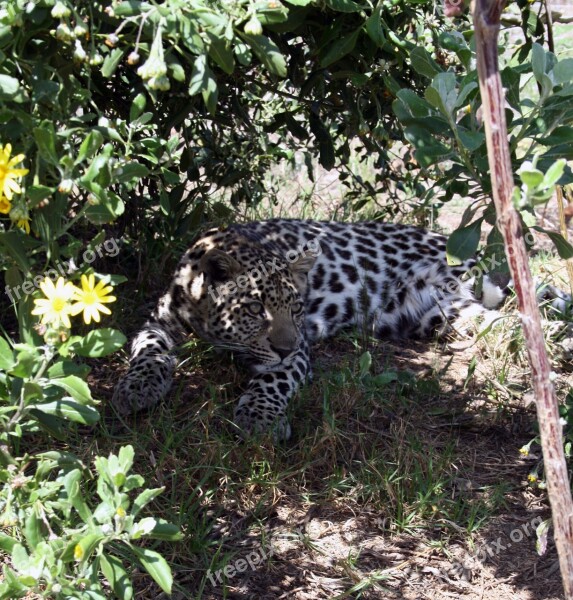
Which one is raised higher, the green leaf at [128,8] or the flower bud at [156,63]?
the green leaf at [128,8]

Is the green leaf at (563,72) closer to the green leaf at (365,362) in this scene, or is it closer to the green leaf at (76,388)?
the green leaf at (76,388)

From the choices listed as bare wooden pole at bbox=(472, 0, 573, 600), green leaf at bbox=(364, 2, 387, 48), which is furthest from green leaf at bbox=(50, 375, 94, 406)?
green leaf at bbox=(364, 2, 387, 48)

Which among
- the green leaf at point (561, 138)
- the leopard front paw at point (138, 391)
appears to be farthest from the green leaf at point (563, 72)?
the leopard front paw at point (138, 391)

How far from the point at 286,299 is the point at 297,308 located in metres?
0.13

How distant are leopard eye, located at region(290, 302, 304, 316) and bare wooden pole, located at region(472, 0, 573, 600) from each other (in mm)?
3121

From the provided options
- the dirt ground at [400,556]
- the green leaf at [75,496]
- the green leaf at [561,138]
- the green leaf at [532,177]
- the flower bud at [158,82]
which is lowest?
the dirt ground at [400,556]

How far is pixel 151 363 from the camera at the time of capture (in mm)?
4785

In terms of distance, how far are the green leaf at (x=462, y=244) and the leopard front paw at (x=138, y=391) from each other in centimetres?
196

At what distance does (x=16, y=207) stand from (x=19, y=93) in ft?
1.08

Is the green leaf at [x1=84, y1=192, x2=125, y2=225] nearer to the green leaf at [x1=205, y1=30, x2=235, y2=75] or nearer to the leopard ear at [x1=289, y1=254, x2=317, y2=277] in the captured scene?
the green leaf at [x1=205, y1=30, x2=235, y2=75]

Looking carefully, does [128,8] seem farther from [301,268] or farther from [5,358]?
[301,268]

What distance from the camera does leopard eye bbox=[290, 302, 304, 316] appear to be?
533cm

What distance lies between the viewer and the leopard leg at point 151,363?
Answer: 4.46 meters

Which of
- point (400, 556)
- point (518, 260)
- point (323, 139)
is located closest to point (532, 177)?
point (518, 260)
